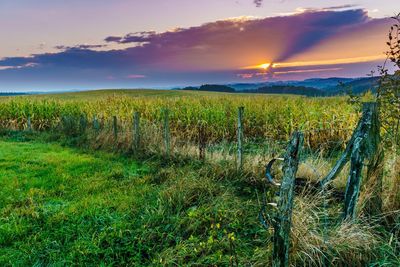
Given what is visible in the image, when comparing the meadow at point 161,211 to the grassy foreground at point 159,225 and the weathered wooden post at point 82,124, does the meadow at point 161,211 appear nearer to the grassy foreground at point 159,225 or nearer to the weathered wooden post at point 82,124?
the grassy foreground at point 159,225

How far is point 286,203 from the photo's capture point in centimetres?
290

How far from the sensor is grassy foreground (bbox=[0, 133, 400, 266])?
3.49m

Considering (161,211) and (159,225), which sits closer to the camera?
(159,225)

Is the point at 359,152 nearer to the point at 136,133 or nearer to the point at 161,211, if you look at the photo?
the point at 161,211

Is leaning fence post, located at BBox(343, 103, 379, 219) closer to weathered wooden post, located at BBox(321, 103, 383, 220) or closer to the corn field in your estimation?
weathered wooden post, located at BBox(321, 103, 383, 220)

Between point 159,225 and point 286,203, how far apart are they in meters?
2.23

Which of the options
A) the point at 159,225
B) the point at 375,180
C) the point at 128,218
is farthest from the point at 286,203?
the point at 128,218

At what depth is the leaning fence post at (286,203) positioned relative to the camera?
279 centimetres

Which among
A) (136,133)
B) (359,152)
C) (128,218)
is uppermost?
(359,152)

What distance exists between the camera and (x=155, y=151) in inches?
345

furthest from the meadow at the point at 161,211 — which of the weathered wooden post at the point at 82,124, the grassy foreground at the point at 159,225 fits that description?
the weathered wooden post at the point at 82,124

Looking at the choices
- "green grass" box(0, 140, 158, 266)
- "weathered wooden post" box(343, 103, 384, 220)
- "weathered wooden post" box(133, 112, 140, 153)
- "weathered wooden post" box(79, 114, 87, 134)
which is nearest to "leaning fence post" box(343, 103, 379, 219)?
"weathered wooden post" box(343, 103, 384, 220)

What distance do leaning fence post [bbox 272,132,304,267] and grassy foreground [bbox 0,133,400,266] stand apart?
32 centimetres

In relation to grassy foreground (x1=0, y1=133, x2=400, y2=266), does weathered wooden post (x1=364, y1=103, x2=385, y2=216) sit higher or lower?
higher
